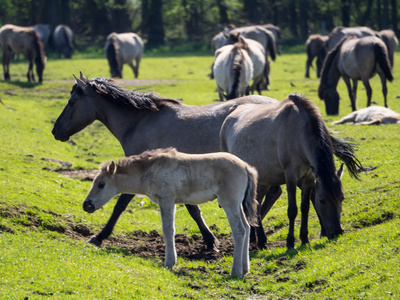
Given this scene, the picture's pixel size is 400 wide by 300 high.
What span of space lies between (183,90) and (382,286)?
24.5 m

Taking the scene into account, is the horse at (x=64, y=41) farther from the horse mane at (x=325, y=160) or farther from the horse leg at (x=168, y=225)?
the horse mane at (x=325, y=160)

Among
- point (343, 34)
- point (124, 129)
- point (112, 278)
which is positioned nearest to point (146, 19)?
point (343, 34)

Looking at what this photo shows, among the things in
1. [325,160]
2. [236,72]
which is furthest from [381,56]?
[325,160]

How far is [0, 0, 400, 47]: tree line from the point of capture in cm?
5928

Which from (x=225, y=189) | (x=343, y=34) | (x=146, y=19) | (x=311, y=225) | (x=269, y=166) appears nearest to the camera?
(x=225, y=189)

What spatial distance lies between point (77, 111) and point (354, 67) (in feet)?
45.5

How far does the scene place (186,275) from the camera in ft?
30.1

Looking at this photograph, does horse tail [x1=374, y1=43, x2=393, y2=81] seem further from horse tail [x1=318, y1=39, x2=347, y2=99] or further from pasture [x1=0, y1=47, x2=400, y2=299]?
pasture [x1=0, y1=47, x2=400, y2=299]

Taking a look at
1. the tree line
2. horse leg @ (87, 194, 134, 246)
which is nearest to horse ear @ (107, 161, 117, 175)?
horse leg @ (87, 194, 134, 246)

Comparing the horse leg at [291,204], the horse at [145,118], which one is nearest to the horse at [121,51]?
the horse at [145,118]

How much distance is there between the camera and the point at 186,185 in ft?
30.7

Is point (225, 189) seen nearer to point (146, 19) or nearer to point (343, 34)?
point (343, 34)

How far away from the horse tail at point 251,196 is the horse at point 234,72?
9.46m

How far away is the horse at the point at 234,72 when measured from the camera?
19.4 meters
